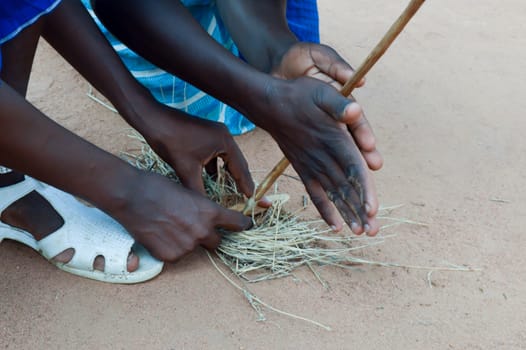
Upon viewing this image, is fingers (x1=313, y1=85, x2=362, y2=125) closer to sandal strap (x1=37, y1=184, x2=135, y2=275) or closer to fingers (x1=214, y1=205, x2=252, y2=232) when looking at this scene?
fingers (x1=214, y1=205, x2=252, y2=232)

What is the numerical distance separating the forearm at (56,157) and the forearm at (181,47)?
24 centimetres

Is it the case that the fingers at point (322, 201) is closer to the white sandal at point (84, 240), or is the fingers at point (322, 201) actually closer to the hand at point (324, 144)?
the hand at point (324, 144)

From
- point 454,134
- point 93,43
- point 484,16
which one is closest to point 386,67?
point 454,134

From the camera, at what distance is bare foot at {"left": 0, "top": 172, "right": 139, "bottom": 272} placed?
1234 mm

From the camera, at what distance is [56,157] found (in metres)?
1.05

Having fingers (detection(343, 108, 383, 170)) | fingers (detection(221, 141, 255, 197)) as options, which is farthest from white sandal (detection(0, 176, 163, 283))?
fingers (detection(343, 108, 383, 170))

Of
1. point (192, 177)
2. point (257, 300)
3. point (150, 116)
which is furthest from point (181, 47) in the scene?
point (257, 300)

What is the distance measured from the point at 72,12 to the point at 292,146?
49 cm

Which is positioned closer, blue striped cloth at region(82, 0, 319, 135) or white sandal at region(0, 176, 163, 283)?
white sandal at region(0, 176, 163, 283)

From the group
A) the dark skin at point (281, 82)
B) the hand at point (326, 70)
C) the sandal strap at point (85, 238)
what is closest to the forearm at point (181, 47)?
the dark skin at point (281, 82)

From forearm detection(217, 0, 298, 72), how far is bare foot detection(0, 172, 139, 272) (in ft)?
1.68

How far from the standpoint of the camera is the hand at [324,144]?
1042 millimetres

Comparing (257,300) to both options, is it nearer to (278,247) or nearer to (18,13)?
(278,247)

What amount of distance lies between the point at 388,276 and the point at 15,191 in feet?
2.38
